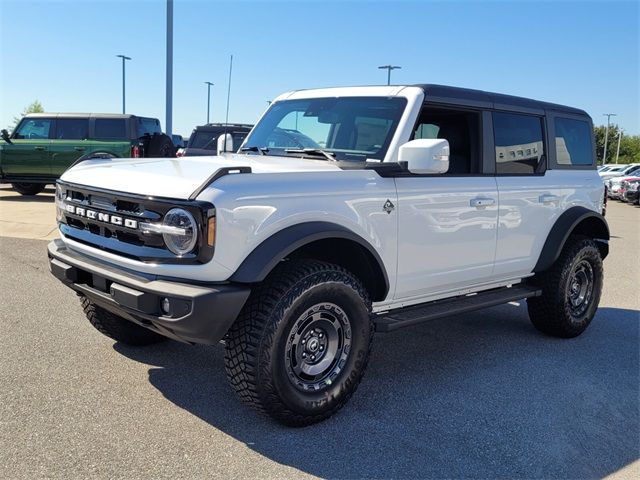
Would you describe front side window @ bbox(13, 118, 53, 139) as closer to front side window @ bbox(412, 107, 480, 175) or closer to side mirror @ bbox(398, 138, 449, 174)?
front side window @ bbox(412, 107, 480, 175)

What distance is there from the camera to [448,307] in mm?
4336

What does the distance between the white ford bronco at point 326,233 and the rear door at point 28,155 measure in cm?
1170

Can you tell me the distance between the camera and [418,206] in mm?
4023

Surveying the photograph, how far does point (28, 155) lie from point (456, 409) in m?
14.1

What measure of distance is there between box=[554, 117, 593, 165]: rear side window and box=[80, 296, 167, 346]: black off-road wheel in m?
3.85

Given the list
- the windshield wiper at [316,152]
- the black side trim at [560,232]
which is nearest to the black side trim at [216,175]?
the windshield wiper at [316,152]

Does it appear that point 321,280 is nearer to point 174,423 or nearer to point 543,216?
point 174,423

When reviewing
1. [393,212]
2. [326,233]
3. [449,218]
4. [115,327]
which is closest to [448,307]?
[449,218]

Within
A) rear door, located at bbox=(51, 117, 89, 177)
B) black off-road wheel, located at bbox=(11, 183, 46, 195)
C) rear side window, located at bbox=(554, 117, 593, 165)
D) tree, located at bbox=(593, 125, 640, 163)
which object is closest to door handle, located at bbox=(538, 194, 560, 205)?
rear side window, located at bbox=(554, 117, 593, 165)

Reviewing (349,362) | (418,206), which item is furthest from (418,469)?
(418,206)

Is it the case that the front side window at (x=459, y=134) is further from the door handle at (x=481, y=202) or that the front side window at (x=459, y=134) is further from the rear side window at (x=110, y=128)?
the rear side window at (x=110, y=128)

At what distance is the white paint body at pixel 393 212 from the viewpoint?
3.18m

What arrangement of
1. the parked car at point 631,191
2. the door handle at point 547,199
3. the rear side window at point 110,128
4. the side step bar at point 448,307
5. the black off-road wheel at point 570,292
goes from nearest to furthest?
the side step bar at point 448,307 → the door handle at point 547,199 → the black off-road wheel at point 570,292 → the rear side window at point 110,128 → the parked car at point 631,191

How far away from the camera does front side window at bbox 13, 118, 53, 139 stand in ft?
49.9
